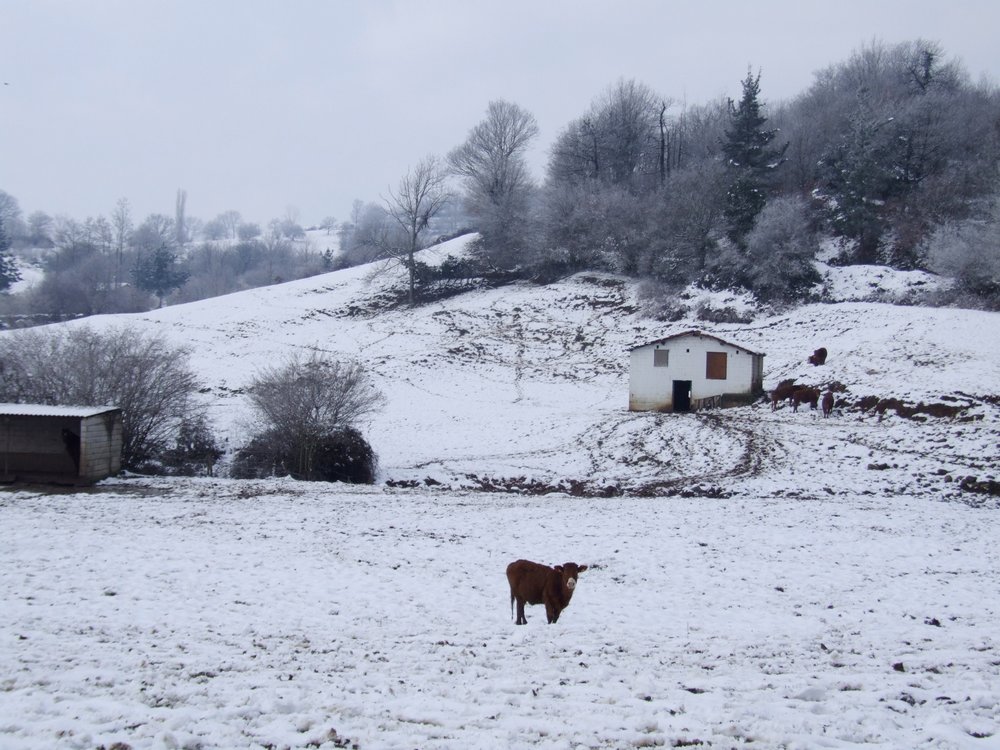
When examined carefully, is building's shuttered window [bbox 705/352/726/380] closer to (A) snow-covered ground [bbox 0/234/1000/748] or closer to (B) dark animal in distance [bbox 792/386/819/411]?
(A) snow-covered ground [bbox 0/234/1000/748]

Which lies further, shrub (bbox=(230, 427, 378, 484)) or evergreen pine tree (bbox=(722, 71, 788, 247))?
evergreen pine tree (bbox=(722, 71, 788, 247))

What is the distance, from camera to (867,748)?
5.68 metres

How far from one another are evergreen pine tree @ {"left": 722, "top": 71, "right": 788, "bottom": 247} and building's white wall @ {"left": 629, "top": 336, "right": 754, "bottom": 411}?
70.6ft

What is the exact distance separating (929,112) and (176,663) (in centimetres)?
Result: 6981

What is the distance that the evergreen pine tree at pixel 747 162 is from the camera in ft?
185

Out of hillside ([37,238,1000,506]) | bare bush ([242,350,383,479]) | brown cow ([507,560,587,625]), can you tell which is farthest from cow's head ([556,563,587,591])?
bare bush ([242,350,383,479])

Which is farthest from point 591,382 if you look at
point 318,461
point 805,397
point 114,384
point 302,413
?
point 114,384

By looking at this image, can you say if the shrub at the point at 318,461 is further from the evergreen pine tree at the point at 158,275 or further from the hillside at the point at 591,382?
the evergreen pine tree at the point at 158,275

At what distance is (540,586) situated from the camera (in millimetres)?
10383

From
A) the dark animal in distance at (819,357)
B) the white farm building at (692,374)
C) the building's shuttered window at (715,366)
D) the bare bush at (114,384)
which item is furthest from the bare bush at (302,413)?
the dark animal in distance at (819,357)

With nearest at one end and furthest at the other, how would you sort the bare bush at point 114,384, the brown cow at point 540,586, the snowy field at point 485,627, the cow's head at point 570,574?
1. the snowy field at point 485,627
2. the cow's head at point 570,574
3. the brown cow at point 540,586
4. the bare bush at point 114,384

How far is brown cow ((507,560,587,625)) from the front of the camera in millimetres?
10320

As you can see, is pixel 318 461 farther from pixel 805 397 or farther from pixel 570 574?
pixel 805 397

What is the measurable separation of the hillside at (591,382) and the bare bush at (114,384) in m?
3.58
